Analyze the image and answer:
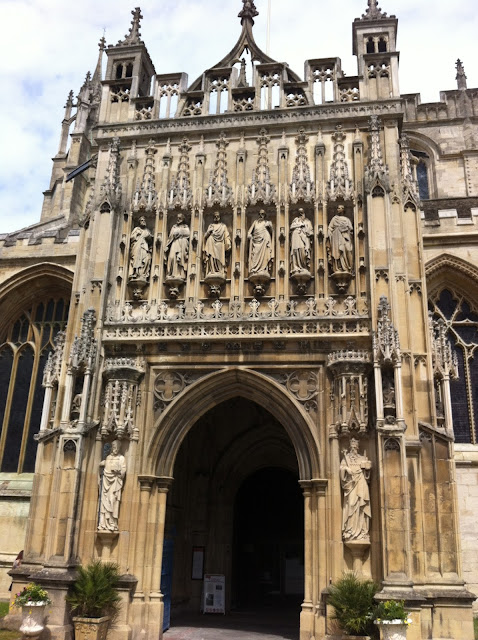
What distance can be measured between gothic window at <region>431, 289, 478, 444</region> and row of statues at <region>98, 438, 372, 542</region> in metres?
5.65

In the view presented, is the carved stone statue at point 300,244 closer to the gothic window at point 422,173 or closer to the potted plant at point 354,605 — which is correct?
the potted plant at point 354,605

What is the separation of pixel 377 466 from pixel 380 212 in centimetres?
506

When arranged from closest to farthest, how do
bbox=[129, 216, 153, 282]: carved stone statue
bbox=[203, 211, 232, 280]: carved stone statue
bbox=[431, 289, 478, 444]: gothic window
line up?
bbox=[203, 211, 232, 280]: carved stone statue → bbox=[129, 216, 153, 282]: carved stone statue → bbox=[431, 289, 478, 444]: gothic window

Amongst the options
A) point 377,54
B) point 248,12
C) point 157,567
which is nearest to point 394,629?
point 157,567

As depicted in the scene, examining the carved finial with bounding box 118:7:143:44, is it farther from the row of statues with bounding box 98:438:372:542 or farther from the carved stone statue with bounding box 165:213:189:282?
the row of statues with bounding box 98:438:372:542

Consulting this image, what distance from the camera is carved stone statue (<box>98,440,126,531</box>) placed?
38.4 ft

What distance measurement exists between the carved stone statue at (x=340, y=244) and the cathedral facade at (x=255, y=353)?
0.16ft

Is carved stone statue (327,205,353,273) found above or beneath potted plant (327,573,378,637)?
above

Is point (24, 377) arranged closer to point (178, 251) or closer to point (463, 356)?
point (178, 251)

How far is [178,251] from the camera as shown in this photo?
13.4 metres

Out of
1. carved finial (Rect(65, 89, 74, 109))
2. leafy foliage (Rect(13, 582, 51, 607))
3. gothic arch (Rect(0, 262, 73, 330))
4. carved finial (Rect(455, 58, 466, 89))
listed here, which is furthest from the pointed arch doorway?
carved finial (Rect(65, 89, 74, 109))

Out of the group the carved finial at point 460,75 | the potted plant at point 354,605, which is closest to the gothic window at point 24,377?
the potted plant at point 354,605

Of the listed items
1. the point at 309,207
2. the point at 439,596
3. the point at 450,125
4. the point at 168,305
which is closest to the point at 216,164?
the point at 309,207

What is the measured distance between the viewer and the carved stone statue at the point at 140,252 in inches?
529
